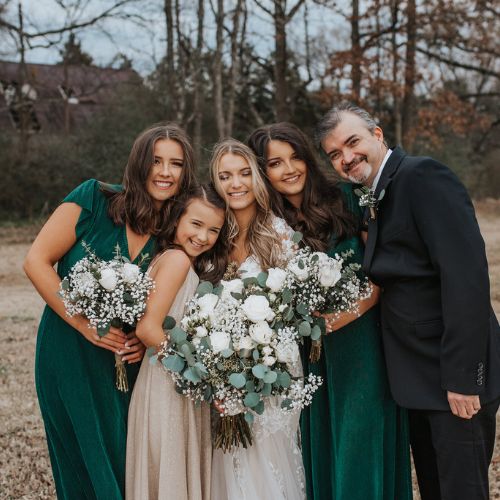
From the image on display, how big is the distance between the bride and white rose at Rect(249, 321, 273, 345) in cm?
47

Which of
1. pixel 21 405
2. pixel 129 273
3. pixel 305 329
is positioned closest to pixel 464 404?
pixel 305 329

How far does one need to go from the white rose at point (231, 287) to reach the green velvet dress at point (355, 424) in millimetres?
604

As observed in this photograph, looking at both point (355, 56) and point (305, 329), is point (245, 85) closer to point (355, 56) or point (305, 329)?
point (355, 56)

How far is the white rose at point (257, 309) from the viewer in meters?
3.02

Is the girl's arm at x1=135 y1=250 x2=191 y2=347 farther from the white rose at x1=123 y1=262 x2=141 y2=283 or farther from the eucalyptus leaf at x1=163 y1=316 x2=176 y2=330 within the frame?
the white rose at x1=123 y1=262 x2=141 y2=283

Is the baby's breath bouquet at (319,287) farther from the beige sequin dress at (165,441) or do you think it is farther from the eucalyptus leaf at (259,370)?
the beige sequin dress at (165,441)

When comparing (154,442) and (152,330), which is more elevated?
(152,330)

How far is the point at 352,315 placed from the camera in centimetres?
332

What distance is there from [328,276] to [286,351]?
1.47 ft

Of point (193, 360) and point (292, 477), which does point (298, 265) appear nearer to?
point (193, 360)

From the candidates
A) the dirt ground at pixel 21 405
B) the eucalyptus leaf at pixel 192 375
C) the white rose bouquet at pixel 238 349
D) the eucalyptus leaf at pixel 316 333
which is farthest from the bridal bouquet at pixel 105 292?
the dirt ground at pixel 21 405

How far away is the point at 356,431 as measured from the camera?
331 centimetres

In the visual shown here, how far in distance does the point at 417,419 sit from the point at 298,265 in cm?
123

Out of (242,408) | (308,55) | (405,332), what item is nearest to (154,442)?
(242,408)
